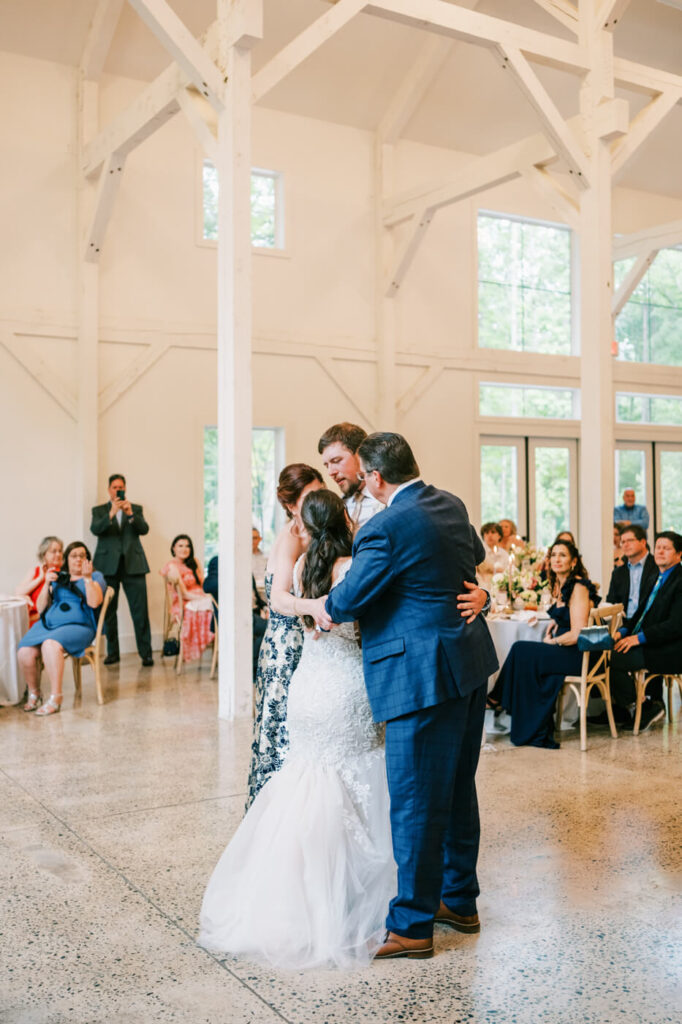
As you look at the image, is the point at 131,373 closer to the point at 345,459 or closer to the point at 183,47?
the point at 183,47

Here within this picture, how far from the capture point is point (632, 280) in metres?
11.5

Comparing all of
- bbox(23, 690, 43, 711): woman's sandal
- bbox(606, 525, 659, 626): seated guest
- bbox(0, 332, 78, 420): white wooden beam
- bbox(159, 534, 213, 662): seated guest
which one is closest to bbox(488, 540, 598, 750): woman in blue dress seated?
bbox(606, 525, 659, 626): seated guest

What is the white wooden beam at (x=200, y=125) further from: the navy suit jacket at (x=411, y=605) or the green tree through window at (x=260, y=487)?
the navy suit jacket at (x=411, y=605)

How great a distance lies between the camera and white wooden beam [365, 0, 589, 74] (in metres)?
6.97

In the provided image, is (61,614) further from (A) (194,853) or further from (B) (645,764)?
(B) (645,764)

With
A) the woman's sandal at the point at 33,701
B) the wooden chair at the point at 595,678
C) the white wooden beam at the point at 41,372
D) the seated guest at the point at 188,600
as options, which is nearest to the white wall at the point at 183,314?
the white wooden beam at the point at 41,372

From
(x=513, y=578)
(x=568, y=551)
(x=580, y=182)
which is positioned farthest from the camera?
(x=580, y=182)

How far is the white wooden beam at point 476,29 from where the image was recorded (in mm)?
6973

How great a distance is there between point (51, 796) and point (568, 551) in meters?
3.22

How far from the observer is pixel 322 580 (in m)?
3.23

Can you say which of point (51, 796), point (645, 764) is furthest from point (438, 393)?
point (51, 796)

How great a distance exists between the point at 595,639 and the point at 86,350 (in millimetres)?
5608

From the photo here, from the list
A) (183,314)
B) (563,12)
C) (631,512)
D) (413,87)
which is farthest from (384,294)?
(631,512)

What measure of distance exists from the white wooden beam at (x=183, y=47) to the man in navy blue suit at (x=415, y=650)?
4551mm
